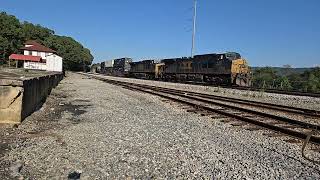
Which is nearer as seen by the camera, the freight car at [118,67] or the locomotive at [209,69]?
the locomotive at [209,69]

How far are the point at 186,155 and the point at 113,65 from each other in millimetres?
63859

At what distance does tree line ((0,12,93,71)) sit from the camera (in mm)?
98125

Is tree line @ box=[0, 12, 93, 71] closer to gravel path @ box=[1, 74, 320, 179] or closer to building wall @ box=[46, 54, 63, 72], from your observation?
building wall @ box=[46, 54, 63, 72]

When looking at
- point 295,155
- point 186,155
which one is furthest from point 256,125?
point 186,155

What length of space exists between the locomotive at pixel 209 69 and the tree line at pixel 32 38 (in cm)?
5930

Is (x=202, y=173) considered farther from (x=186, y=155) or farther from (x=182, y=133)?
(x=182, y=133)

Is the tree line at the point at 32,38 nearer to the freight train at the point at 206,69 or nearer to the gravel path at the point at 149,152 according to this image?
the freight train at the point at 206,69

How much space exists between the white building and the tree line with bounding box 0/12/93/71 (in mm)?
3894

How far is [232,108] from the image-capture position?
12.4 metres

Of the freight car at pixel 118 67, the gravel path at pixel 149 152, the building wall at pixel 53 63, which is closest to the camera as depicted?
the gravel path at pixel 149 152

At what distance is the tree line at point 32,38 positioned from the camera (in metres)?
98.1

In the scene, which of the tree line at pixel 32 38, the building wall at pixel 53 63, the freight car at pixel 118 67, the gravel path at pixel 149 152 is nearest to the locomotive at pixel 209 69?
the freight car at pixel 118 67

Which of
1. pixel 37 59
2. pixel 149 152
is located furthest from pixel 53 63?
pixel 149 152

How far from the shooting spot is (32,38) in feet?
412
